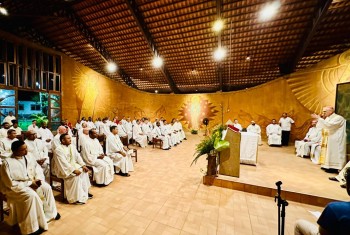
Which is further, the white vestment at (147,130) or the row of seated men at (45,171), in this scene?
the white vestment at (147,130)

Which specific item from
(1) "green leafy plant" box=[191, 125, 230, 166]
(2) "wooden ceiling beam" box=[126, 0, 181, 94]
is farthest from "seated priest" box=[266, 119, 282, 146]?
(2) "wooden ceiling beam" box=[126, 0, 181, 94]

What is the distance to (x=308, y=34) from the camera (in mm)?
6930

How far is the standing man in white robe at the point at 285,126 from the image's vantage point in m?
8.59

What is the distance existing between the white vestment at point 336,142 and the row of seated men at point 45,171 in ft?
18.5

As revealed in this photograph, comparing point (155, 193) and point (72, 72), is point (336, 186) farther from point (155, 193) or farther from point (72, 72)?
point (72, 72)

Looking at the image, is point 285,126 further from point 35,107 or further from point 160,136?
point 35,107

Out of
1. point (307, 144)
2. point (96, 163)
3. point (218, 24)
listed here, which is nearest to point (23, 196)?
point (96, 163)

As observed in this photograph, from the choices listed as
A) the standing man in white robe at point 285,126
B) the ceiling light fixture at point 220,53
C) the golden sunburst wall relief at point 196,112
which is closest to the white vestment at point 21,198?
the ceiling light fixture at point 220,53

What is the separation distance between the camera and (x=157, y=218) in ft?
8.75

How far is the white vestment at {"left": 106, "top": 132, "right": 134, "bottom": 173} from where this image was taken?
4.48 metres

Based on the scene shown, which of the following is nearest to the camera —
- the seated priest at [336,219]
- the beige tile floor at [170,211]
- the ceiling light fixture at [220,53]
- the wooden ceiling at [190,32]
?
the seated priest at [336,219]

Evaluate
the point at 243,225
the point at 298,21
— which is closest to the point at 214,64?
the point at 298,21

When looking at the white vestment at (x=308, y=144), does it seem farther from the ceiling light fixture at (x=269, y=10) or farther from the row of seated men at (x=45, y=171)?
the row of seated men at (x=45, y=171)

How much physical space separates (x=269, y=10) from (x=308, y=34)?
245 cm
